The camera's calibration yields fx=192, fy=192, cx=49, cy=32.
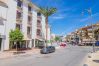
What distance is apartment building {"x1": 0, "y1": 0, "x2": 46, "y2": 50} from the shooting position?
4162 cm

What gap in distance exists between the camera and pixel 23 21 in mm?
50250

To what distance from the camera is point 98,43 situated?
101m

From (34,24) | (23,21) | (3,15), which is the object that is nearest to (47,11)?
(34,24)

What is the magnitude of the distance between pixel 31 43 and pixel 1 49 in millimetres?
15842

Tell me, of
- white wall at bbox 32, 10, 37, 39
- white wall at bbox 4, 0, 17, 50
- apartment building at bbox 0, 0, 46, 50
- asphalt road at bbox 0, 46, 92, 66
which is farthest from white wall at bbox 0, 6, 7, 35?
white wall at bbox 32, 10, 37, 39

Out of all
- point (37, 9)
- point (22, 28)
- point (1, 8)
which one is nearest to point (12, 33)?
point (1, 8)

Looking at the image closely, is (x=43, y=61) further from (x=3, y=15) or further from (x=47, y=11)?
(x=47, y=11)

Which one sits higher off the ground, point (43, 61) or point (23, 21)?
point (23, 21)

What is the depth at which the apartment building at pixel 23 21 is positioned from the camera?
1639 inches

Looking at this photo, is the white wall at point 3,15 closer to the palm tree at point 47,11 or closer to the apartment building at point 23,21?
the apartment building at point 23,21

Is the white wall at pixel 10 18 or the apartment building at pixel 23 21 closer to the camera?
the apartment building at pixel 23 21

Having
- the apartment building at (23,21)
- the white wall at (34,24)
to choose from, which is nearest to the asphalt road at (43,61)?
the apartment building at (23,21)

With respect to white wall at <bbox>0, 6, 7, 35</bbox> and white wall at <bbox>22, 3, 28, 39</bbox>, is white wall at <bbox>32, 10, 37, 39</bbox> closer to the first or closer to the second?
white wall at <bbox>22, 3, 28, 39</bbox>

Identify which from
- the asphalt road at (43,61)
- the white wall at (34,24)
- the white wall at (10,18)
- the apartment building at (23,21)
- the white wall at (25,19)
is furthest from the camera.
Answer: the white wall at (34,24)
